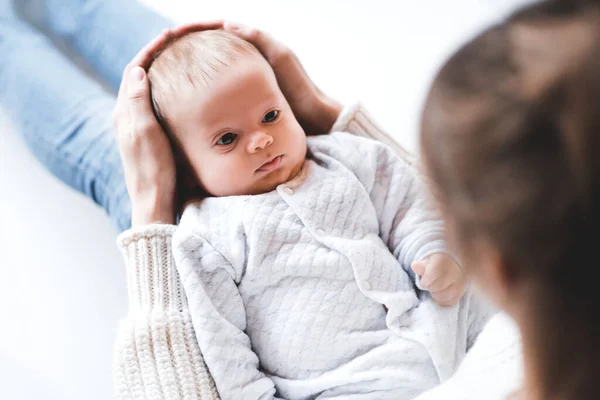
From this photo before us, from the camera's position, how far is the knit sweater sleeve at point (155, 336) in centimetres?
80

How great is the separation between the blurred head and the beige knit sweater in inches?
4.4

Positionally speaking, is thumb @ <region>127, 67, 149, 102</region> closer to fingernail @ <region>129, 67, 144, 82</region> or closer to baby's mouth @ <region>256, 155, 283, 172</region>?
fingernail @ <region>129, 67, 144, 82</region>

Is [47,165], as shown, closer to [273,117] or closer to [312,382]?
[273,117]

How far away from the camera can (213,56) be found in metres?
0.92

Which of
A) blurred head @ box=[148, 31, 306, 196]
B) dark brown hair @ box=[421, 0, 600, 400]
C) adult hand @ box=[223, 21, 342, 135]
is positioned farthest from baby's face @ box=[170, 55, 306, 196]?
dark brown hair @ box=[421, 0, 600, 400]

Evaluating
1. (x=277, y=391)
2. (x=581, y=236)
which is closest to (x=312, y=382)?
(x=277, y=391)

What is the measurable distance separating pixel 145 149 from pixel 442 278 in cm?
45

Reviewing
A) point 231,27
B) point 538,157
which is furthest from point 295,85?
point 538,157

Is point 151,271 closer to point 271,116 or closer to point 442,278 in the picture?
point 271,116

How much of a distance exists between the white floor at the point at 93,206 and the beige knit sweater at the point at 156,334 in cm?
30

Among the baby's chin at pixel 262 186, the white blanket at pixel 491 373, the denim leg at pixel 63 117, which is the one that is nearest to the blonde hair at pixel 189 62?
A: the baby's chin at pixel 262 186

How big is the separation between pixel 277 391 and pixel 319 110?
0.45 metres

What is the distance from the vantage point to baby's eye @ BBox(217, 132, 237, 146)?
3.01 ft

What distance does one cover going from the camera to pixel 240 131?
0.91m
